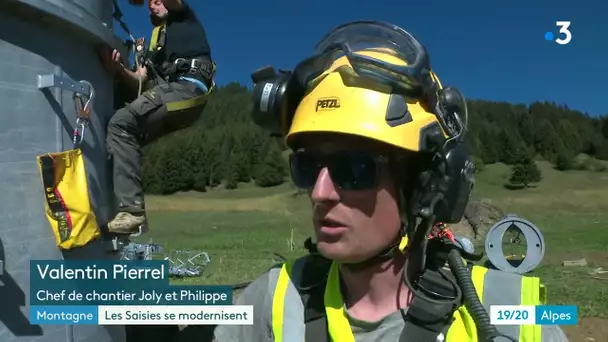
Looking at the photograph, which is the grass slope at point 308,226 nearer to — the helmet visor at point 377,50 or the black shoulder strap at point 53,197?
the black shoulder strap at point 53,197

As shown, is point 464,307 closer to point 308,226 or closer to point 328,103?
point 328,103

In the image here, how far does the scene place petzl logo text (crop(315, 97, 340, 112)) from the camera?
6.80 ft

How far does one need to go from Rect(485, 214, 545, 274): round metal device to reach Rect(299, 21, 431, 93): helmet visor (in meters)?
1.06

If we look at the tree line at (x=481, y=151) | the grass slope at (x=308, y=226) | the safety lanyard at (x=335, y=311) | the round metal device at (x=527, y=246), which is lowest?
the tree line at (x=481, y=151)

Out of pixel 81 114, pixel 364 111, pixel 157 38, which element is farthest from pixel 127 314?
pixel 364 111

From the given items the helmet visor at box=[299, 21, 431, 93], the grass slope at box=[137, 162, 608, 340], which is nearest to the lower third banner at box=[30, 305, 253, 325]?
the helmet visor at box=[299, 21, 431, 93]

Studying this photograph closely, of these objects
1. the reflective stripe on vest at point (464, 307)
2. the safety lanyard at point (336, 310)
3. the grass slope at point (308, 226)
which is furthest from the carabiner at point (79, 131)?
the grass slope at point (308, 226)

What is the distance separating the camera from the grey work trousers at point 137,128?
4945mm

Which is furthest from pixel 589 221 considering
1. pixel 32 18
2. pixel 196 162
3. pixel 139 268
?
pixel 196 162

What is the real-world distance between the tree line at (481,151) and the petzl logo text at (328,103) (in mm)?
36594

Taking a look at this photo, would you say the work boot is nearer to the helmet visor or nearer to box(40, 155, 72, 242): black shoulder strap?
box(40, 155, 72, 242): black shoulder strap

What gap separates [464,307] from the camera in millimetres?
2033

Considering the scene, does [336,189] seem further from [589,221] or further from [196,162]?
[196,162]

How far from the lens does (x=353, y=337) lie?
2074mm
